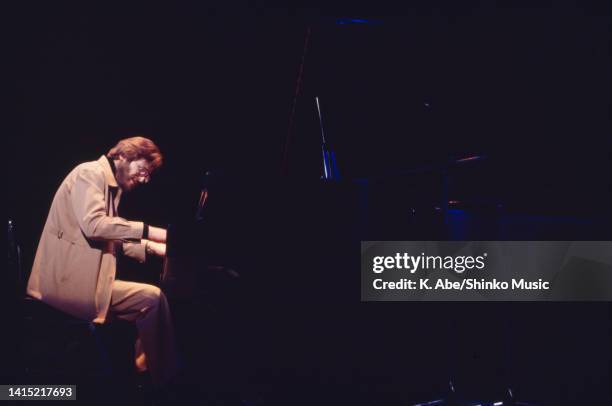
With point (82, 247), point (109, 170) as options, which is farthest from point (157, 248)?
point (109, 170)

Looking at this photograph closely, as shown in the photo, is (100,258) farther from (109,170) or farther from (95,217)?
(109,170)

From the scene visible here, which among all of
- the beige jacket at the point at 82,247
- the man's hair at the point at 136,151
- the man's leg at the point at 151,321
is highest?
the man's hair at the point at 136,151

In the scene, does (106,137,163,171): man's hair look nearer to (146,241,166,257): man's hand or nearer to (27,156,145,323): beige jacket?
(27,156,145,323): beige jacket

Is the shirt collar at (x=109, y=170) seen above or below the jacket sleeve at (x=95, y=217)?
above

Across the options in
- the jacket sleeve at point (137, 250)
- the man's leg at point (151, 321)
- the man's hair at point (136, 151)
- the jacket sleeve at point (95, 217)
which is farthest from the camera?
the jacket sleeve at point (137, 250)

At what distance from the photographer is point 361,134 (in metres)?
3.71

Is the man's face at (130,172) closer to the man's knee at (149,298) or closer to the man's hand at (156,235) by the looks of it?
the man's hand at (156,235)

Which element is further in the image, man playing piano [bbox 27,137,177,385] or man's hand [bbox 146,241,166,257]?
man's hand [bbox 146,241,166,257]

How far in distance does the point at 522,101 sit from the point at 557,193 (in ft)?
2.32

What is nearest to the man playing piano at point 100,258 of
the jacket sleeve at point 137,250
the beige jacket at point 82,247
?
the beige jacket at point 82,247

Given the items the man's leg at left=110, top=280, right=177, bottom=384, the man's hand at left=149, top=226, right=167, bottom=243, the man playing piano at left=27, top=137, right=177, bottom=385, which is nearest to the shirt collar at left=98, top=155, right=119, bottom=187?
the man playing piano at left=27, top=137, right=177, bottom=385

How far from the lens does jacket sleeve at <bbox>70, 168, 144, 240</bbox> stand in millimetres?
2688

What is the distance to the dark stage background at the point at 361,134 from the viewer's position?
278 centimetres

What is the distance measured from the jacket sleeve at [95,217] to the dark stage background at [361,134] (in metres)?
0.55
